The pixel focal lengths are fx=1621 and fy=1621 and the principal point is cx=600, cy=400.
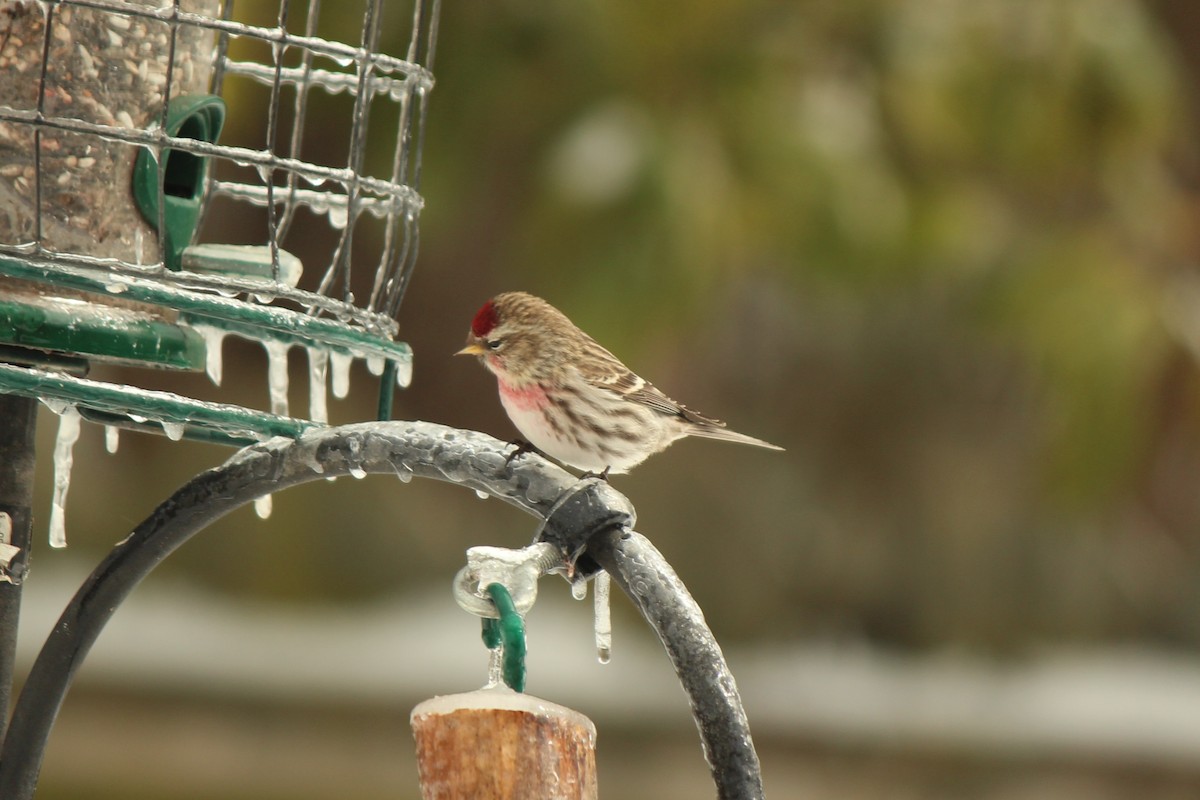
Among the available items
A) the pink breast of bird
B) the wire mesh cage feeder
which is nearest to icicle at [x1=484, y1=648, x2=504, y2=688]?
the wire mesh cage feeder

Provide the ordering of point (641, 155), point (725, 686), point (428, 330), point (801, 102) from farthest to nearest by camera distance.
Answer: point (428, 330)
point (801, 102)
point (641, 155)
point (725, 686)

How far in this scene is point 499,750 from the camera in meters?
1.51

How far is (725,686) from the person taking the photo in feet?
5.65

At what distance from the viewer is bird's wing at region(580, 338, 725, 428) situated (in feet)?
13.5

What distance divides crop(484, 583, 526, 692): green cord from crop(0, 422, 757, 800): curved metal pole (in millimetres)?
182

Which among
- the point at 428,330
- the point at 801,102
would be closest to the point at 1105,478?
the point at 801,102

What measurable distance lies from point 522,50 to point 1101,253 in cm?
212

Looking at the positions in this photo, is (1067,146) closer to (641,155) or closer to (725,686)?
(641,155)

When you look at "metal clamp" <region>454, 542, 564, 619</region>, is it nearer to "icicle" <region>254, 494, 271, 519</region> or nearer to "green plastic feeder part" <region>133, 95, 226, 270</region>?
"icicle" <region>254, 494, 271, 519</region>

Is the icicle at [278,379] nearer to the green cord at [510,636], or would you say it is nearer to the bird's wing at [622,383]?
the green cord at [510,636]

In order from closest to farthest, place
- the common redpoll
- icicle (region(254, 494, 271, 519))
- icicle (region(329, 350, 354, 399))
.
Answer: icicle (region(254, 494, 271, 519)) < icicle (region(329, 350, 354, 399)) < the common redpoll

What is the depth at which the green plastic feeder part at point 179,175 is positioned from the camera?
8.29 feet

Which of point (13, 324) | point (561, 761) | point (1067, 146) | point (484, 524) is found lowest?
point (484, 524)

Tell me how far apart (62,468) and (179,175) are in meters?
0.70
